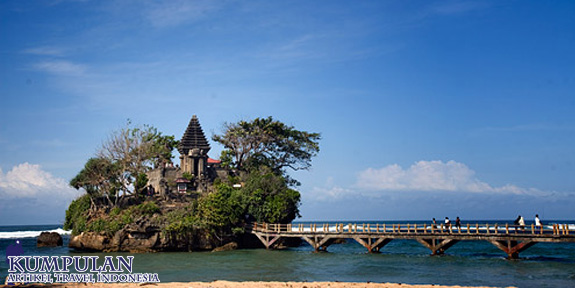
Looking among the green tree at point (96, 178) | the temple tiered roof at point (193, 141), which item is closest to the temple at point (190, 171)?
Answer: the temple tiered roof at point (193, 141)

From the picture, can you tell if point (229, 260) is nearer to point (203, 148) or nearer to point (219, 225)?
point (219, 225)

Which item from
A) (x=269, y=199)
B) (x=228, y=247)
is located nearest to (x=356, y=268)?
(x=228, y=247)

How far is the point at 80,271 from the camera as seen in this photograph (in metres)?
32.1

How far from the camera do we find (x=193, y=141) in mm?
62250

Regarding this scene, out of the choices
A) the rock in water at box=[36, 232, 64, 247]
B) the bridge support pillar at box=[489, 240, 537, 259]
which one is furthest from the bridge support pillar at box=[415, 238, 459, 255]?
the rock in water at box=[36, 232, 64, 247]

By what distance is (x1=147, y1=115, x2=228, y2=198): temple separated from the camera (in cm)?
5675

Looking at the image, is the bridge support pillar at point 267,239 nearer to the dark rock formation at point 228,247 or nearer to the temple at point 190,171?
the dark rock formation at point 228,247

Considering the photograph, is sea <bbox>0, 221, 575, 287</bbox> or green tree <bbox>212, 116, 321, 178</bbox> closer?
sea <bbox>0, 221, 575, 287</bbox>

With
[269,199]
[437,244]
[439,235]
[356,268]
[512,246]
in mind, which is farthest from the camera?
[269,199]

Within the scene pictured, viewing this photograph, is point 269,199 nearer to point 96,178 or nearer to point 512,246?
point 96,178

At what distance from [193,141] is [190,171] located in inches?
182

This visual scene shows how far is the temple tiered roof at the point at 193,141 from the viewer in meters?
61.9

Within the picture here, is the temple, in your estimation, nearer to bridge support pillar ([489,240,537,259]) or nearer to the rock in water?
the rock in water

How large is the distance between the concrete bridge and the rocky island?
295 cm
